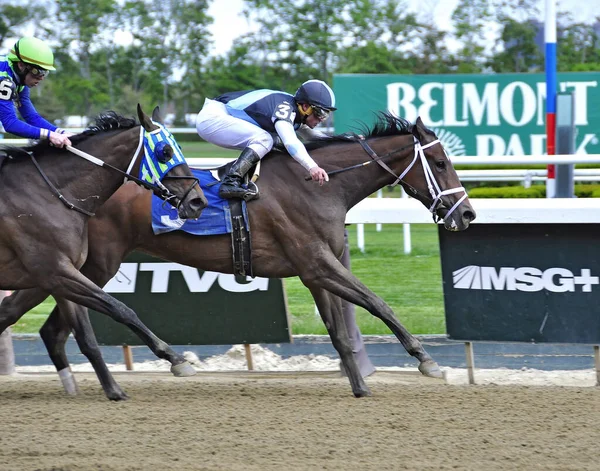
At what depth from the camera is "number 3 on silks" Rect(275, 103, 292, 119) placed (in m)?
5.48

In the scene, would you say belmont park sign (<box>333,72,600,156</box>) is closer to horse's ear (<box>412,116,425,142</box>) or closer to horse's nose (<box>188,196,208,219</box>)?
horse's ear (<box>412,116,425,142</box>)

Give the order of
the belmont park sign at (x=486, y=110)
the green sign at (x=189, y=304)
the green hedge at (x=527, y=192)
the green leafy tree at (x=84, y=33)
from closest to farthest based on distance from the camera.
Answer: the green sign at (x=189, y=304)
the green hedge at (x=527, y=192)
the belmont park sign at (x=486, y=110)
the green leafy tree at (x=84, y=33)

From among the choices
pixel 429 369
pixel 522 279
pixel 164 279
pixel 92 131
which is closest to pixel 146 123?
pixel 92 131

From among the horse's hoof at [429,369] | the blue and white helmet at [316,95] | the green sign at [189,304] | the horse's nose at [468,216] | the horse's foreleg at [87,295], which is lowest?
the horse's hoof at [429,369]

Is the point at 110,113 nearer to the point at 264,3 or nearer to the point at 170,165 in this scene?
the point at 170,165

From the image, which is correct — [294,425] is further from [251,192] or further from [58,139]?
[58,139]

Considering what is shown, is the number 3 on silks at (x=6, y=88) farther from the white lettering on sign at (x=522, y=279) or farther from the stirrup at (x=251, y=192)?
the white lettering on sign at (x=522, y=279)

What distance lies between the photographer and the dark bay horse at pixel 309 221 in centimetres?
546

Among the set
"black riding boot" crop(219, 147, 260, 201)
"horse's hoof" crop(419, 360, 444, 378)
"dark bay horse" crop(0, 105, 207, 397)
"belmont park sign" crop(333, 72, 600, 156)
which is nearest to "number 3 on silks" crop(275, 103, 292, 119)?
"black riding boot" crop(219, 147, 260, 201)

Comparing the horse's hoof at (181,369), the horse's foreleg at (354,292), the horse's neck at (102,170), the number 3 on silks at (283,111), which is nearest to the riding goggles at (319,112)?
the number 3 on silks at (283,111)

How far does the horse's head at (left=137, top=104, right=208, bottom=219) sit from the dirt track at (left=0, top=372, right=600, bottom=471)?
1.09 metres

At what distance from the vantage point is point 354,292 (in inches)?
211

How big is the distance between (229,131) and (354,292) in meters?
1.23

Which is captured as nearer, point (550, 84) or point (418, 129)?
point (418, 129)
